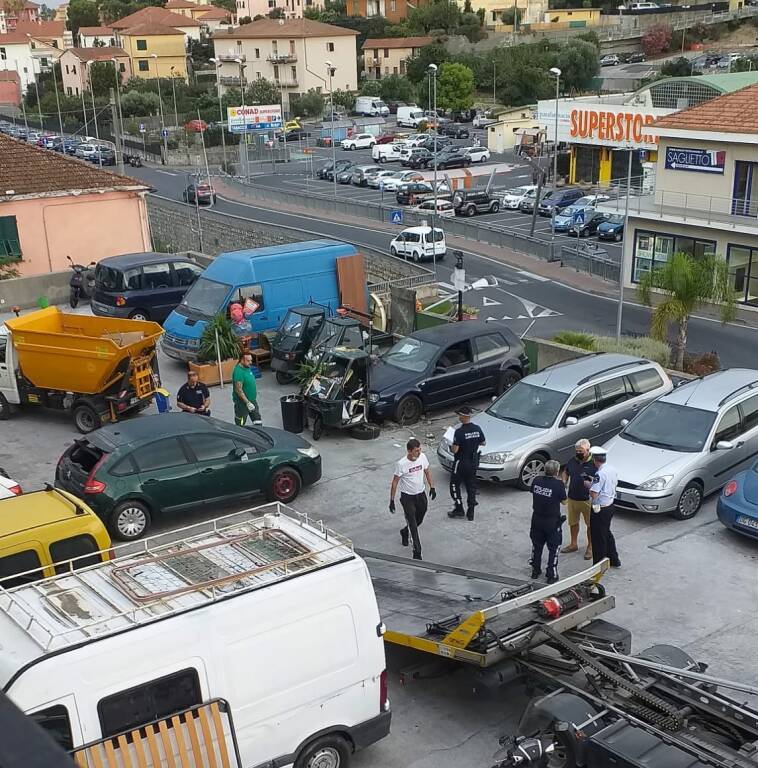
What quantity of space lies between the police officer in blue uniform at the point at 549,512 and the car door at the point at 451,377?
231 inches

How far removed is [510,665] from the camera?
27.5ft

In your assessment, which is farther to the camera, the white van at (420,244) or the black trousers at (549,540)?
the white van at (420,244)

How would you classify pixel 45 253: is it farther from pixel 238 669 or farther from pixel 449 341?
pixel 238 669

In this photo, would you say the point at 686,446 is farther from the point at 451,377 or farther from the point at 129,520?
the point at 129,520

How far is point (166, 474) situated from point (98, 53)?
369 feet

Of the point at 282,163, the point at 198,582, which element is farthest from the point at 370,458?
the point at 282,163

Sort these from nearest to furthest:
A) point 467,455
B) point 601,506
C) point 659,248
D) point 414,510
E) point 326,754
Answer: point 326,754, point 601,506, point 414,510, point 467,455, point 659,248

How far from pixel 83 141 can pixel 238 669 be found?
72.7 metres

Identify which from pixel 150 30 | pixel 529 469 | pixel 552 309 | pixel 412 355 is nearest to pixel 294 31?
pixel 150 30

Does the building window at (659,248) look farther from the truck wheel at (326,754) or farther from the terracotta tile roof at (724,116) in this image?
the truck wheel at (326,754)

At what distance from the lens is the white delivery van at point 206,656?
648 cm

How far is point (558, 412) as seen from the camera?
14477 millimetres

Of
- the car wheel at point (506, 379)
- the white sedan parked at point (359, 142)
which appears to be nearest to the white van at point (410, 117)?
the white sedan parked at point (359, 142)

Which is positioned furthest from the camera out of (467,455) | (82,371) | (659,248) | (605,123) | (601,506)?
(605,123)
